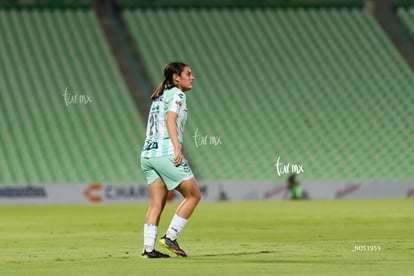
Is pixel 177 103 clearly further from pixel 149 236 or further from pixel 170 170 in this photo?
pixel 149 236

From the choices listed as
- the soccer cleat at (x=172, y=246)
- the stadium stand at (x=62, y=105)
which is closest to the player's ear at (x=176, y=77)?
the soccer cleat at (x=172, y=246)

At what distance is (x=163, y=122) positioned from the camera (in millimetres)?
12500

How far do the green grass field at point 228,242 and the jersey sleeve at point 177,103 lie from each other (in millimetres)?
1690

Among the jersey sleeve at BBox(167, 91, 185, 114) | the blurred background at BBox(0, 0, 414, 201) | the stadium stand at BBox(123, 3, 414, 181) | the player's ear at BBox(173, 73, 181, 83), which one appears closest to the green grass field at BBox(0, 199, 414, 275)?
the jersey sleeve at BBox(167, 91, 185, 114)

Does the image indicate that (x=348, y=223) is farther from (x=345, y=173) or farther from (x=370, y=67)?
(x=370, y=67)

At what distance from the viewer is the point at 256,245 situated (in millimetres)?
14570

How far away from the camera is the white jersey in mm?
12414

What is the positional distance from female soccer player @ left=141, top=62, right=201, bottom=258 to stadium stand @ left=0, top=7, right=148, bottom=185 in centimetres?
2212

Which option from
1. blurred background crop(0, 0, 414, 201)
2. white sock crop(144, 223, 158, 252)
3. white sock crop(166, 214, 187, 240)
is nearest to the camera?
white sock crop(144, 223, 158, 252)

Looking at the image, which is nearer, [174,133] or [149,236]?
[174,133]

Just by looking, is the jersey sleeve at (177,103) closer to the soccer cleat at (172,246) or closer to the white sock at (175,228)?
the white sock at (175,228)

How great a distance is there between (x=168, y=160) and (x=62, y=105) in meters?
27.3

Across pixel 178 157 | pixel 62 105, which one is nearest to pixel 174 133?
pixel 178 157

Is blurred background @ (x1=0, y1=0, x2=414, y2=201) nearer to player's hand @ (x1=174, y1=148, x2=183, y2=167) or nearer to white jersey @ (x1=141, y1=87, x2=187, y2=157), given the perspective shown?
white jersey @ (x1=141, y1=87, x2=187, y2=157)
